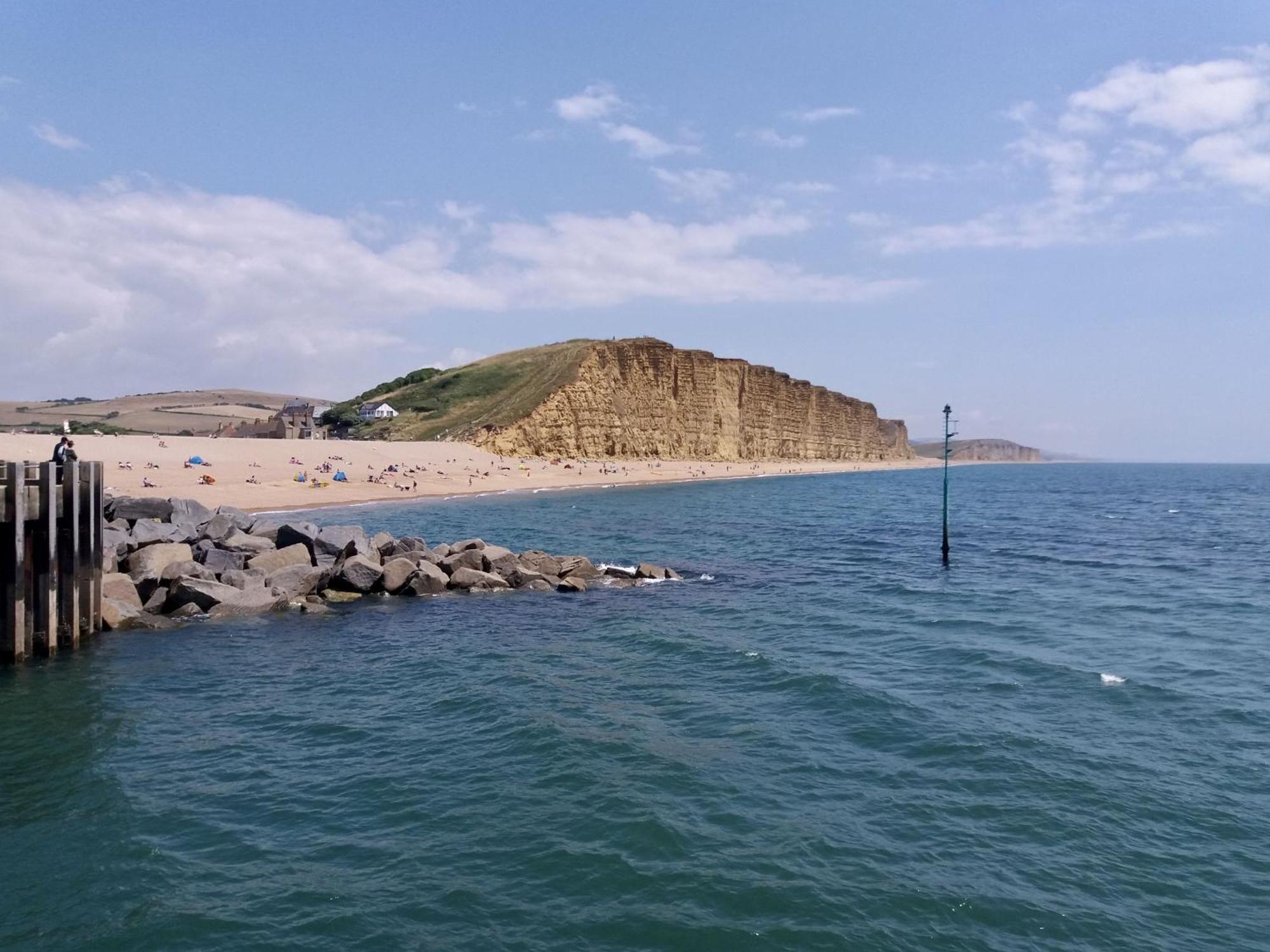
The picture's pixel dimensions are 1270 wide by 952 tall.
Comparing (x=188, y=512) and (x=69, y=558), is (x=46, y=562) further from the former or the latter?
(x=188, y=512)

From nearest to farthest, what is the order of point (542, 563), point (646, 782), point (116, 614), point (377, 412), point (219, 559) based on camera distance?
1. point (646, 782)
2. point (116, 614)
3. point (219, 559)
4. point (542, 563)
5. point (377, 412)

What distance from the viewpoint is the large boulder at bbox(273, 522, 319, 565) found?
23750 millimetres

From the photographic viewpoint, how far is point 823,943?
7.05 metres

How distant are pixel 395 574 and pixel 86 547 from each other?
A: 755 centimetres

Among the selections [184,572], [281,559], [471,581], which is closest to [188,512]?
[281,559]

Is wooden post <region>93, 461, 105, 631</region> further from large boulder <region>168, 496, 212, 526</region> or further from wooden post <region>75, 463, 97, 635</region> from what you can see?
large boulder <region>168, 496, 212, 526</region>

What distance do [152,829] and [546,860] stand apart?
4.24 m

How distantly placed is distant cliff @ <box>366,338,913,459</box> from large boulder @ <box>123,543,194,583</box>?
59084mm

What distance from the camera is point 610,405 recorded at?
91.1 m

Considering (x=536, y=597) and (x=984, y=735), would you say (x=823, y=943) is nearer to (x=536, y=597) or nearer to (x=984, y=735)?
(x=984, y=735)

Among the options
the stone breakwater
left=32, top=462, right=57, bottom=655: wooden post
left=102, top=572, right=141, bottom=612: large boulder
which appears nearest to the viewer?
left=32, top=462, right=57, bottom=655: wooden post

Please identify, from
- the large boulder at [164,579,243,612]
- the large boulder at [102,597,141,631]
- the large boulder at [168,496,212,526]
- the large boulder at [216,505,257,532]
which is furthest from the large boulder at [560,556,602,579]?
the large boulder at [102,597,141,631]

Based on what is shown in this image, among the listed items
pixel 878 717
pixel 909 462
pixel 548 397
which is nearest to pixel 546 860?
pixel 878 717

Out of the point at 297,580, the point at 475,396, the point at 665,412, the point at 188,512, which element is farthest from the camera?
the point at 665,412
